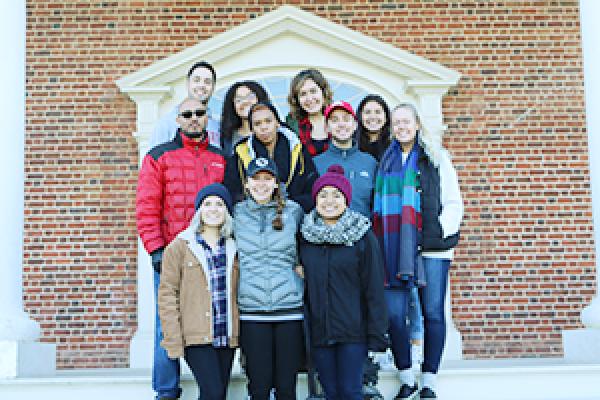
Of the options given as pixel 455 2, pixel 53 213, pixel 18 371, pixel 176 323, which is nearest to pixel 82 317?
pixel 53 213

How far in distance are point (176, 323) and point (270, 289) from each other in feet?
1.67

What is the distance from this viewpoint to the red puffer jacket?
5.10 metres

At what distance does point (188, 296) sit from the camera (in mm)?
4777

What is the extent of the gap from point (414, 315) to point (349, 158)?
975 mm

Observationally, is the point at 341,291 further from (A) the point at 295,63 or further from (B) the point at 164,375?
(A) the point at 295,63

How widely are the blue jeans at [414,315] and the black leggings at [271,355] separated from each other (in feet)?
2.73

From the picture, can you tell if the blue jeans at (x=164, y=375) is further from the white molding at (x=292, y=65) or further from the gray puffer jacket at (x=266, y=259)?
the white molding at (x=292, y=65)

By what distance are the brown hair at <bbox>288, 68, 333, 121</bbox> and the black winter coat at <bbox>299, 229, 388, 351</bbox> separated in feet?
3.44

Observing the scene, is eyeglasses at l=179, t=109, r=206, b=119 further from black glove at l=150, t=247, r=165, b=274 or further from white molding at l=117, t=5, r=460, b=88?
white molding at l=117, t=5, r=460, b=88

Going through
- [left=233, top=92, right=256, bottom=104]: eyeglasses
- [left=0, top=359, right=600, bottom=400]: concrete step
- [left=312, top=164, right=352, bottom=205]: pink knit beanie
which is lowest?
[left=0, top=359, right=600, bottom=400]: concrete step

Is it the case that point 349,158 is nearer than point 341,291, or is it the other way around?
point 341,291

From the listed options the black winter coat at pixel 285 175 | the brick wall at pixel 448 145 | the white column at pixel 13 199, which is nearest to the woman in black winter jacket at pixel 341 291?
the black winter coat at pixel 285 175

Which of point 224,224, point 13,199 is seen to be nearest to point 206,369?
point 224,224

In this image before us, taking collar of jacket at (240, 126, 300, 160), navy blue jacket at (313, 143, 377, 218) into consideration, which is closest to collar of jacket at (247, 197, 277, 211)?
collar of jacket at (240, 126, 300, 160)
